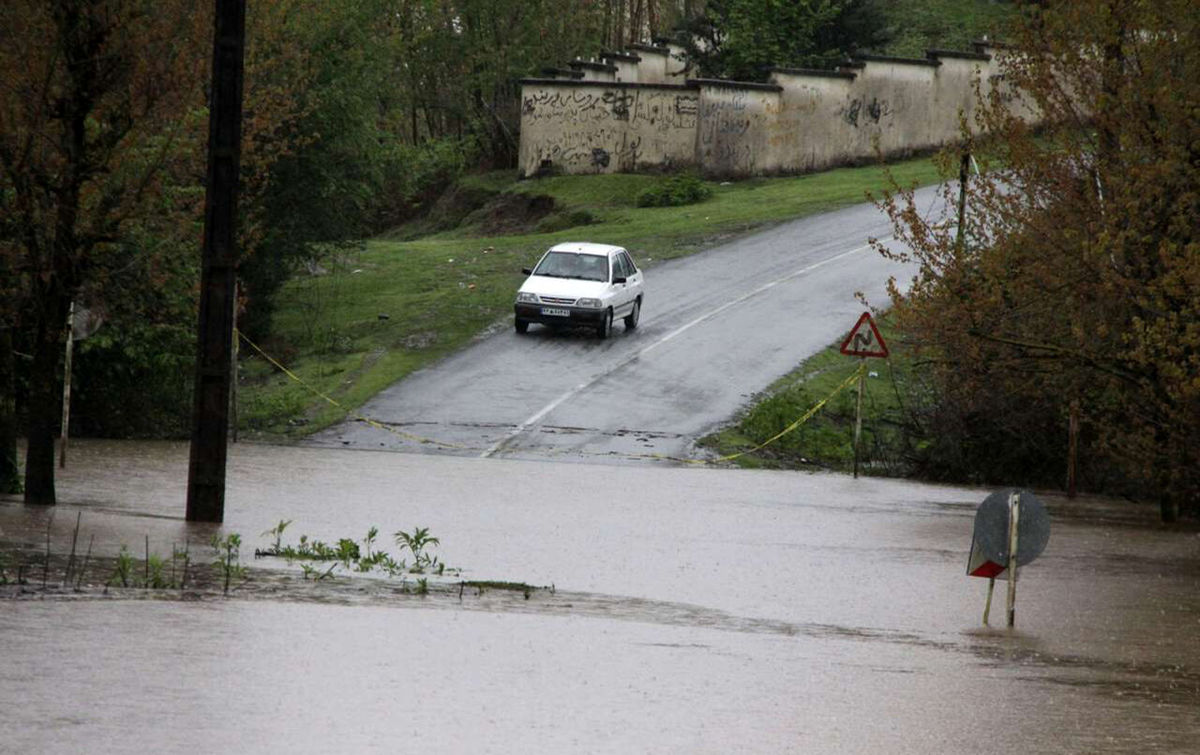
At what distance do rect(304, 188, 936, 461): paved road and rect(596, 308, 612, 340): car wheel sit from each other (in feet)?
0.72

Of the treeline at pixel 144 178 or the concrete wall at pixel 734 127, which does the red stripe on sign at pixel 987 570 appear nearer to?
the treeline at pixel 144 178

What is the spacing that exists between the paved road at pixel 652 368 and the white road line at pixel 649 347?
1.4 inches

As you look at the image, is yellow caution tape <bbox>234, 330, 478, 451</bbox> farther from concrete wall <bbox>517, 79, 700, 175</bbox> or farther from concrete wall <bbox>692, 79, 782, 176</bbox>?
concrete wall <bbox>517, 79, 700, 175</bbox>

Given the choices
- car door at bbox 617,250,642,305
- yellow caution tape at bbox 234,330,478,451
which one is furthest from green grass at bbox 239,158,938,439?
car door at bbox 617,250,642,305

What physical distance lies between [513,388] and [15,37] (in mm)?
16685

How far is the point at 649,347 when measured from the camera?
36.3 metres

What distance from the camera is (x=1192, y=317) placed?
19094 mm

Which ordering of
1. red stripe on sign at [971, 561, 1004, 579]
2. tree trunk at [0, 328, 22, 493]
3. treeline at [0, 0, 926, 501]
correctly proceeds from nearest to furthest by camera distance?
red stripe on sign at [971, 561, 1004, 579] → treeline at [0, 0, 926, 501] → tree trunk at [0, 328, 22, 493]

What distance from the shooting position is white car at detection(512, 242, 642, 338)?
36.6 metres

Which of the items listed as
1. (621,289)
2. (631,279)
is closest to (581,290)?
(621,289)

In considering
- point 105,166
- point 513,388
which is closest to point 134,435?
point 513,388

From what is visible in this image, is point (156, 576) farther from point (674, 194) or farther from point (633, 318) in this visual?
point (674, 194)

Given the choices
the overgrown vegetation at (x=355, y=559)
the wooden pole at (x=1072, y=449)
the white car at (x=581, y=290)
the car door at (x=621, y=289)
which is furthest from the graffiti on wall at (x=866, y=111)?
the overgrown vegetation at (x=355, y=559)

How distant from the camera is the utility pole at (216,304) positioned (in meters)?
17.2
